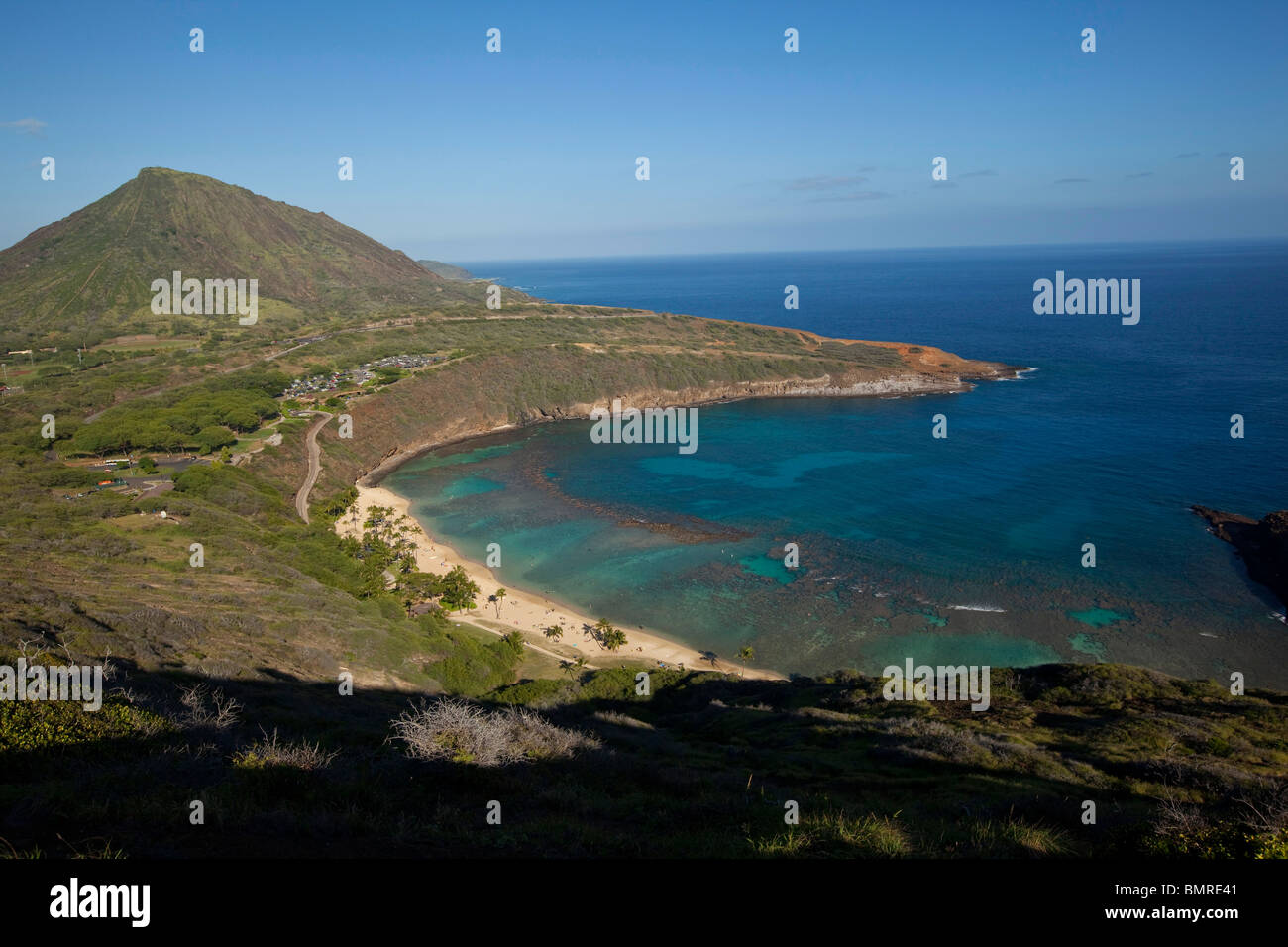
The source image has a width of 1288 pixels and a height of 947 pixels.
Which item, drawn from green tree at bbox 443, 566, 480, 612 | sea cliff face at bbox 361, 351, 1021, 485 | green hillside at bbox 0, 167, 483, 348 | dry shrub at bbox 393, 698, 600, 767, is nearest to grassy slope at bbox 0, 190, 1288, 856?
dry shrub at bbox 393, 698, 600, 767

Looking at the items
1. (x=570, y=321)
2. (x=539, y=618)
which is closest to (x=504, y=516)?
(x=539, y=618)

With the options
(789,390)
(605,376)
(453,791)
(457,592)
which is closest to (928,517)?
(457,592)

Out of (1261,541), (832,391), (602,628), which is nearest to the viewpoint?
(602,628)

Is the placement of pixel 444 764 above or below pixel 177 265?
below

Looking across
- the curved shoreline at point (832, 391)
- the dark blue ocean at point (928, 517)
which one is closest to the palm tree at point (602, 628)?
the dark blue ocean at point (928, 517)

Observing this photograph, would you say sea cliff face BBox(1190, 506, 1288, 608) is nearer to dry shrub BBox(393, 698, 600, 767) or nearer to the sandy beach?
the sandy beach

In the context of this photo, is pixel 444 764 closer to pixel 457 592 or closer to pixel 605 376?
pixel 457 592

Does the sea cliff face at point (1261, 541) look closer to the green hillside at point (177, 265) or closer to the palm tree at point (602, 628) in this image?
the palm tree at point (602, 628)
